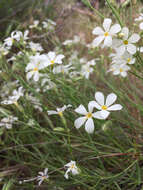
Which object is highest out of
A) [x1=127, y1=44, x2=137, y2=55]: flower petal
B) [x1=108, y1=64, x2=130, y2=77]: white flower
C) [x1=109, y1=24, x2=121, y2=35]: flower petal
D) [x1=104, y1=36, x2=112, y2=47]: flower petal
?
[x1=109, y1=24, x2=121, y2=35]: flower petal

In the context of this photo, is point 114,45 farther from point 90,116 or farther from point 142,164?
point 142,164

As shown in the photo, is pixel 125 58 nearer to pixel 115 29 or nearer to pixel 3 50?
pixel 115 29

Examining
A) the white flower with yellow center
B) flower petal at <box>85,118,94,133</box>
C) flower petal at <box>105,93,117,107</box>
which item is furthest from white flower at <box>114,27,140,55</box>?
flower petal at <box>85,118,94,133</box>

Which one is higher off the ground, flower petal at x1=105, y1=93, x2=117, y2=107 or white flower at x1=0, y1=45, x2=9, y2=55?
white flower at x1=0, y1=45, x2=9, y2=55

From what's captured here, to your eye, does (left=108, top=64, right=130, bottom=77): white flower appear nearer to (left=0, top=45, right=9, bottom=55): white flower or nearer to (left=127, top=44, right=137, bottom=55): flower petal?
(left=127, top=44, right=137, bottom=55): flower petal

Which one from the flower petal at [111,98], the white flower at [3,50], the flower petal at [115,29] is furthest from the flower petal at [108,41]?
the white flower at [3,50]

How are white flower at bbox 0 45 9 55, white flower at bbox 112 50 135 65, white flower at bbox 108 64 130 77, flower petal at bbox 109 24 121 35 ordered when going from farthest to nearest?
white flower at bbox 0 45 9 55 → white flower at bbox 108 64 130 77 → white flower at bbox 112 50 135 65 → flower petal at bbox 109 24 121 35

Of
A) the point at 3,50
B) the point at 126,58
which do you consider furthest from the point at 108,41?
the point at 3,50

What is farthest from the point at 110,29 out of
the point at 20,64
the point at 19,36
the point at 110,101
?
the point at 20,64

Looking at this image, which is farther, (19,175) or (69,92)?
(19,175)
